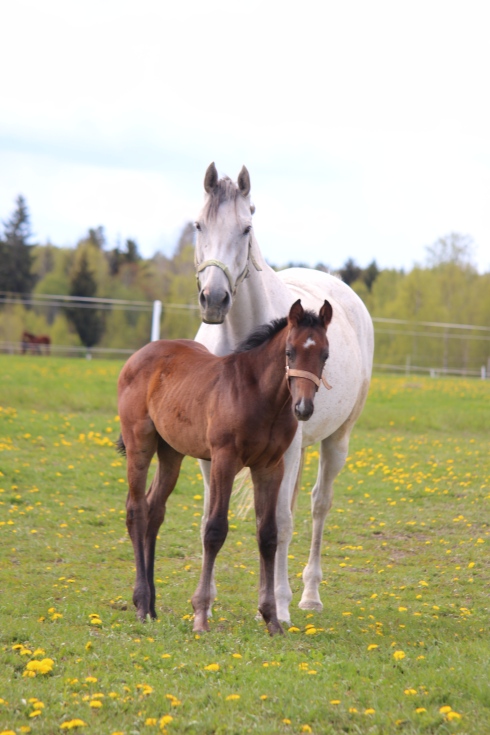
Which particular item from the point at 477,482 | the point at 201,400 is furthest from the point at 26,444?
the point at 201,400

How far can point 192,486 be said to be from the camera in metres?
10.7

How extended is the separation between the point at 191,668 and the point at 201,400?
1643 mm

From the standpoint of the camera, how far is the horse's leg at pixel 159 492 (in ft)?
18.1

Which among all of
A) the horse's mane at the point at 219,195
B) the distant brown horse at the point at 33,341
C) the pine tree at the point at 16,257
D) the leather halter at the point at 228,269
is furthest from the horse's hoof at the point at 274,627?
the pine tree at the point at 16,257

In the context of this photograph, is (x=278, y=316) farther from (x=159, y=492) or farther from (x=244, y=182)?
(x=159, y=492)

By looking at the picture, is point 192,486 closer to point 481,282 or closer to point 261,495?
point 261,495

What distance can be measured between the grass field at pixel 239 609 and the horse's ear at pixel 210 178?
2.72 metres

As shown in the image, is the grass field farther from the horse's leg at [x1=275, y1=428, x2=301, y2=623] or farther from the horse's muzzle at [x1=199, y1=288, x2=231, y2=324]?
the horse's muzzle at [x1=199, y1=288, x2=231, y2=324]

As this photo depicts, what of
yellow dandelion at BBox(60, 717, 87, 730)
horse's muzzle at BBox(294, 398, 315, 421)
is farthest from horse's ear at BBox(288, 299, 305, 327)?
yellow dandelion at BBox(60, 717, 87, 730)

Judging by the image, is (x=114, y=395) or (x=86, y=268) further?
(x=86, y=268)

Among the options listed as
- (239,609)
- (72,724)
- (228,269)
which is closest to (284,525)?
(239,609)

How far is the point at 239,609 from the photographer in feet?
18.8

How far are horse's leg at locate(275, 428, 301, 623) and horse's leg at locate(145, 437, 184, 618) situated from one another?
0.74 metres

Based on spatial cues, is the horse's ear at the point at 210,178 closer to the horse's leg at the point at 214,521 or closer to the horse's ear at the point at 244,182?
the horse's ear at the point at 244,182
